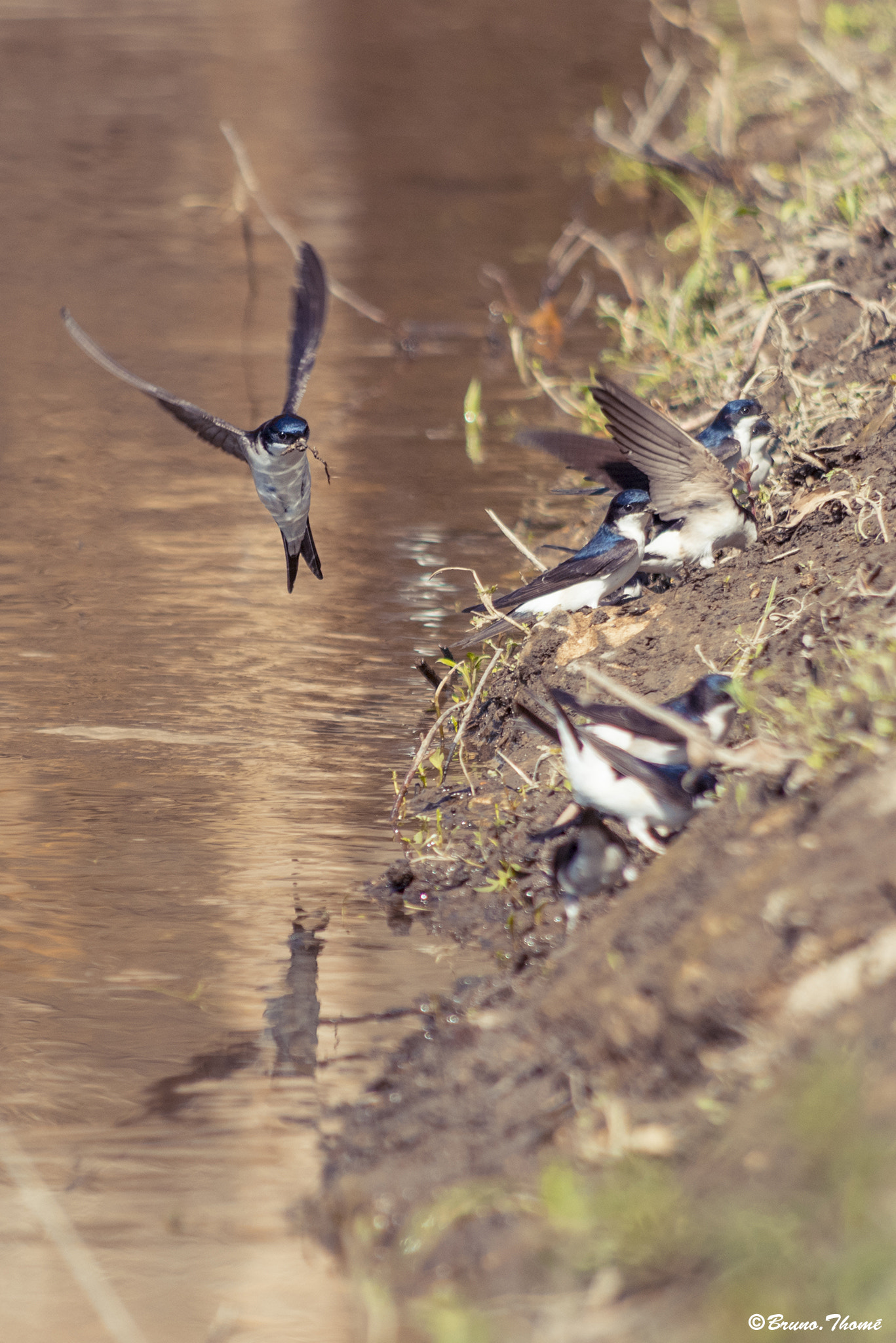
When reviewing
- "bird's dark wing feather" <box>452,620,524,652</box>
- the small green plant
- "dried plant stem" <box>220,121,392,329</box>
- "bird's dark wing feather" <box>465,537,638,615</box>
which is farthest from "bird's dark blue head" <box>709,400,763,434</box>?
"dried plant stem" <box>220,121,392,329</box>

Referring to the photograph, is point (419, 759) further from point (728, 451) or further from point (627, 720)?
point (728, 451)

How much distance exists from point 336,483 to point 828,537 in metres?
3.67

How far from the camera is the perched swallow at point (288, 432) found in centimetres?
538

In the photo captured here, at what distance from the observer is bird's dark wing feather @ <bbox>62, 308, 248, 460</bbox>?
5180mm

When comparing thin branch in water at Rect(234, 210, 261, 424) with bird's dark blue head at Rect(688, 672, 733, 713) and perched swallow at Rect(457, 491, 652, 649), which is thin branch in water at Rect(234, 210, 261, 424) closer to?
perched swallow at Rect(457, 491, 652, 649)

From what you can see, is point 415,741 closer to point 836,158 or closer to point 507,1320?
point 507,1320

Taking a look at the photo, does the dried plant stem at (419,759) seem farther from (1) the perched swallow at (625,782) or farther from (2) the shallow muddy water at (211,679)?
(1) the perched swallow at (625,782)

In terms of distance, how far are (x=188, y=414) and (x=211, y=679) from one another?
1316mm

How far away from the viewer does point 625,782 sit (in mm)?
4090

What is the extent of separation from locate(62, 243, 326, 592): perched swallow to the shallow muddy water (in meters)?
0.67

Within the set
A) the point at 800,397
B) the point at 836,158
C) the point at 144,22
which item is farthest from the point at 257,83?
the point at 800,397

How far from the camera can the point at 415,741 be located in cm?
590

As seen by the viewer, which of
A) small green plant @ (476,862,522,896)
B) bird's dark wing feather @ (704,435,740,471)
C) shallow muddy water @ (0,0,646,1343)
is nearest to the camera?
shallow muddy water @ (0,0,646,1343)

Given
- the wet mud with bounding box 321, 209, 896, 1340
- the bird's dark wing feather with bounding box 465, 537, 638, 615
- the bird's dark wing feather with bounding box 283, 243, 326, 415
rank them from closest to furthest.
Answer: the wet mud with bounding box 321, 209, 896, 1340 < the bird's dark wing feather with bounding box 465, 537, 638, 615 < the bird's dark wing feather with bounding box 283, 243, 326, 415
